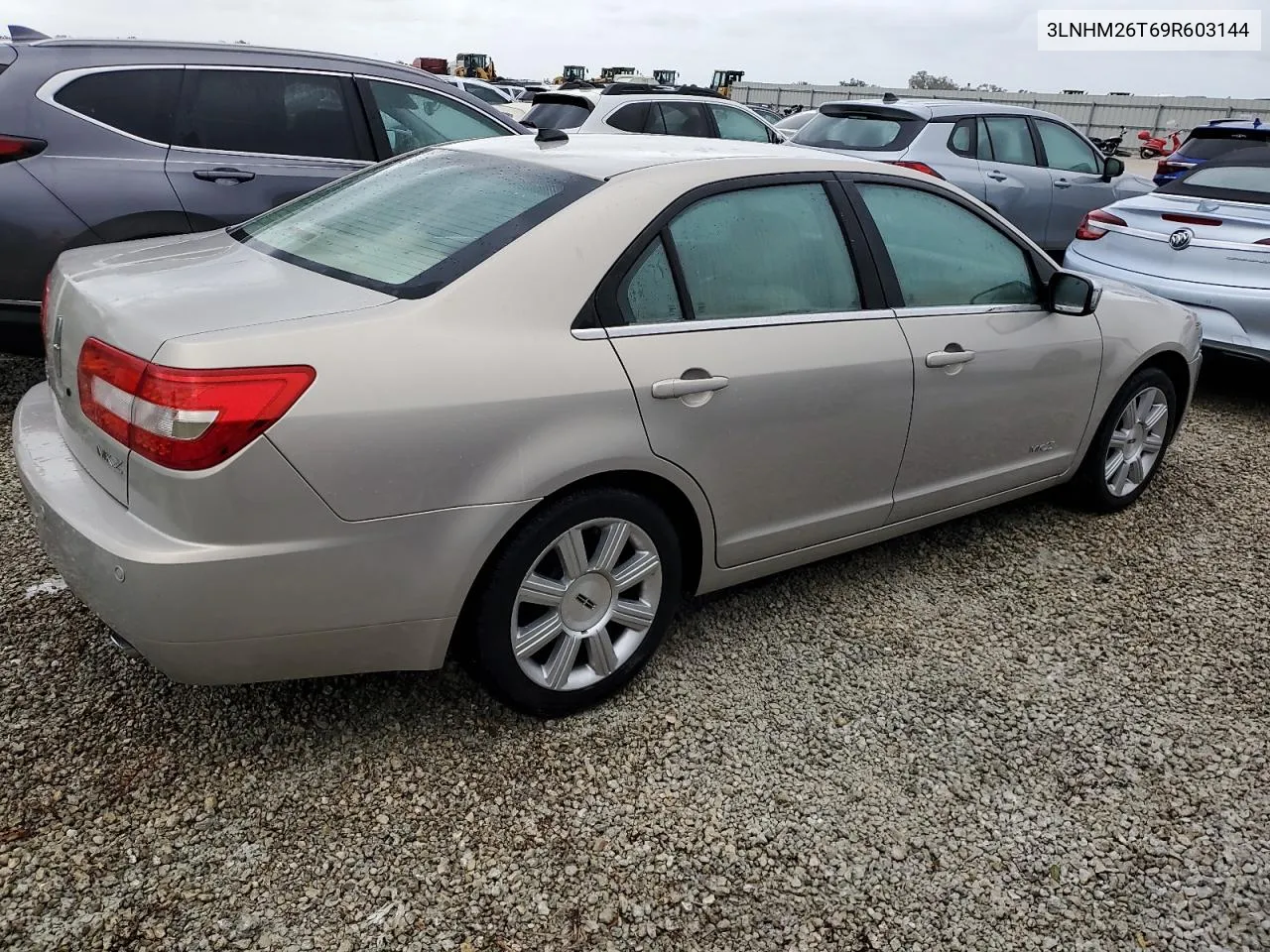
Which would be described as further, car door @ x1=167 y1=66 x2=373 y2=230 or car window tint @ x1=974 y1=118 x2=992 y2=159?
car window tint @ x1=974 y1=118 x2=992 y2=159

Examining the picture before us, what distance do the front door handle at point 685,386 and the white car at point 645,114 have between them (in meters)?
7.90

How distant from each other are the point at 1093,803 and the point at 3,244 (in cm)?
460

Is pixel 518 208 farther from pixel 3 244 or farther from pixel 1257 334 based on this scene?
pixel 1257 334

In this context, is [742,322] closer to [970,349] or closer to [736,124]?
[970,349]

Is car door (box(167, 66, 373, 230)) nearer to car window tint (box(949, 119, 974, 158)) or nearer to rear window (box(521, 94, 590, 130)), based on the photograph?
car window tint (box(949, 119, 974, 158))

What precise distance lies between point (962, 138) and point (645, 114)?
3.40m

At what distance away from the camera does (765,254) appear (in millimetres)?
2996

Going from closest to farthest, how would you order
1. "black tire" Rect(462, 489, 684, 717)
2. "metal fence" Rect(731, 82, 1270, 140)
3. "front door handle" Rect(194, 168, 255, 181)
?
1. "black tire" Rect(462, 489, 684, 717)
2. "front door handle" Rect(194, 168, 255, 181)
3. "metal fence" Rect(731, 82, 1270, 140)

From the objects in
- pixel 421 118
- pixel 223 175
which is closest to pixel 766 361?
pixel 223 175

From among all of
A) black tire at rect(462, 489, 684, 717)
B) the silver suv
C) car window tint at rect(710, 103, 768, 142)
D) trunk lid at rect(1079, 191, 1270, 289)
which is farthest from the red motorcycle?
black tire at rect(462, 489, 684, 717)

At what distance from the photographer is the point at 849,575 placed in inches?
147

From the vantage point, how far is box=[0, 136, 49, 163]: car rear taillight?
14.2 ft

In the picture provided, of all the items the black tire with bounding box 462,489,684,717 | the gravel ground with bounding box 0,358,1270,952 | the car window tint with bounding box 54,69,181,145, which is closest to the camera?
the gravel ground with bounding box 0,358,1270,952

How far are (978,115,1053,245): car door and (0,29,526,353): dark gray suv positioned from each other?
17.4ft
